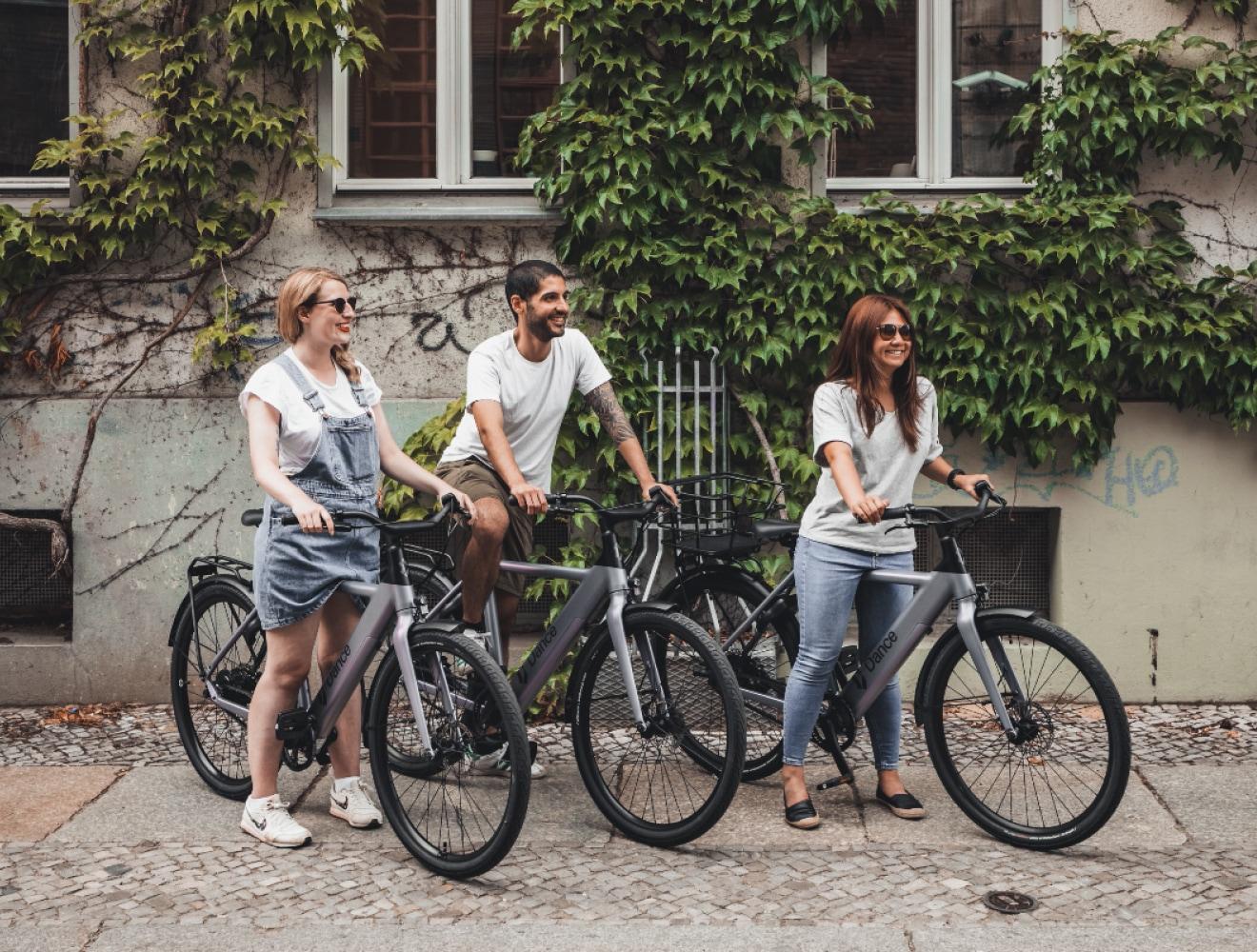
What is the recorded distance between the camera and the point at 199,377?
24.7 feet

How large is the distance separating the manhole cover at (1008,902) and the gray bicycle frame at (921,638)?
0.58 metres

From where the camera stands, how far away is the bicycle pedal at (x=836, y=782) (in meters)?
5.54

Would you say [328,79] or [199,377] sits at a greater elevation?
[328,79]

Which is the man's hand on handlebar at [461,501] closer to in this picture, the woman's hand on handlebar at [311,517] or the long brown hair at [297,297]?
the woman's hand on handlebar at [311,517]

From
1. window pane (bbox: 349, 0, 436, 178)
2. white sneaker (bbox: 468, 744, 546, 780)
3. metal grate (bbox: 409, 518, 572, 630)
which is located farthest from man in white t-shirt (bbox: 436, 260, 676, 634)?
A: window pane (bbox: 349, 0, 436, 178)

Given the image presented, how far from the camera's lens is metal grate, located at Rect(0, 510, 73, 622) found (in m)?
7.83

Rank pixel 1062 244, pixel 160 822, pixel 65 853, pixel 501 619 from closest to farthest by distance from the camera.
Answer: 1. pixel 65 853
2. pixel 160 822
3. pixel 501 619
4. pixel 1062 244

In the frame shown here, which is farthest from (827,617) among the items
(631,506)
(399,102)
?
(399,102)

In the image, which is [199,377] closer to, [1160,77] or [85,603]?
[85,603]

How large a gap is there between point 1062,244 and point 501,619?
3340 mm

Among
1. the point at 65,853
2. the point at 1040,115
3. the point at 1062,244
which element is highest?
the point at 1040,115

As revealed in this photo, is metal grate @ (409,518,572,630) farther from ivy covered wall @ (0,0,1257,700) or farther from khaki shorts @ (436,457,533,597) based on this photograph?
khaki shorts @ (436,457,533,597)

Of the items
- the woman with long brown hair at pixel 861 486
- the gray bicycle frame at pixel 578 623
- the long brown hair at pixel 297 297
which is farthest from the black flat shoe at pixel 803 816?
the long brown hair at pixel 297 297

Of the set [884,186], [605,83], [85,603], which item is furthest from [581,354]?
[85,603]
